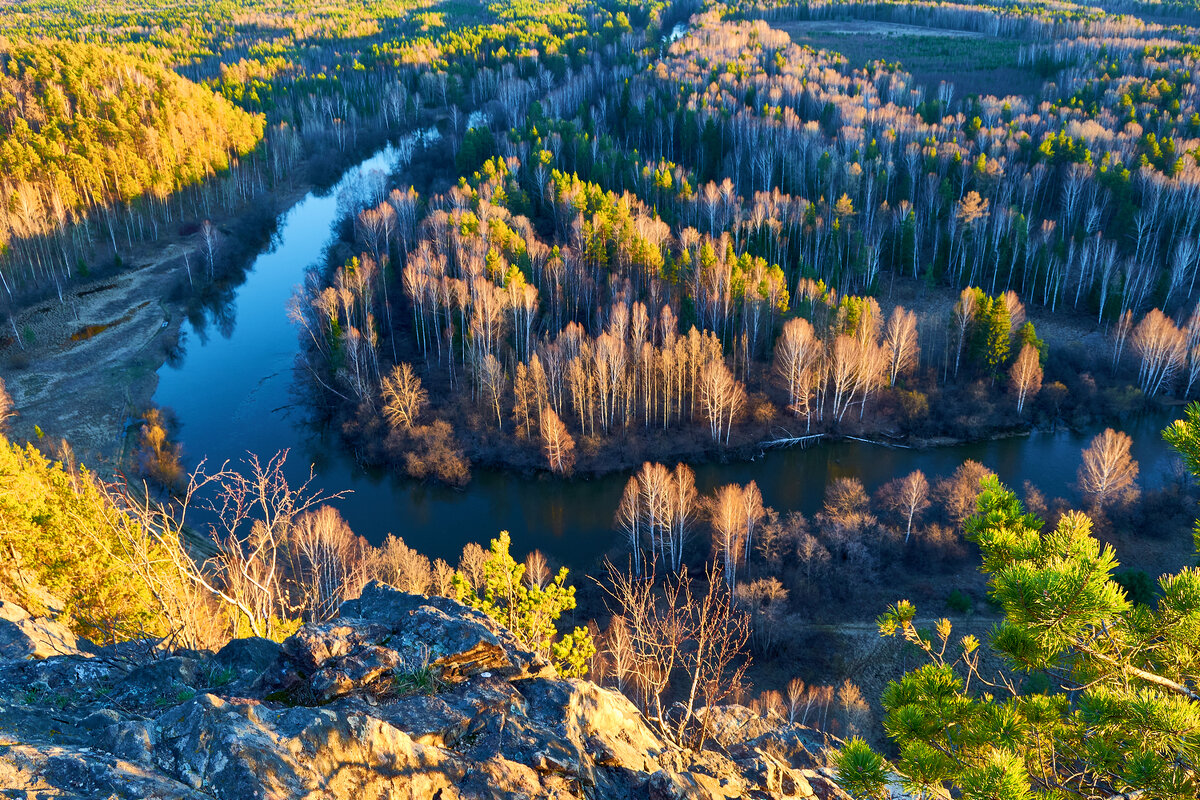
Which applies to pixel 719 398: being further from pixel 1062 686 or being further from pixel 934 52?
pixel 934 52

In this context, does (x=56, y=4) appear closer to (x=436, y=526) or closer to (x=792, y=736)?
(x=436, y=526)

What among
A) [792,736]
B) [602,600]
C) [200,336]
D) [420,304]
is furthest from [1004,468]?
[200,336]

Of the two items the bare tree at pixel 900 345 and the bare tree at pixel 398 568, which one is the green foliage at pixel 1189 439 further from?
the bare tree at pixel 900 345

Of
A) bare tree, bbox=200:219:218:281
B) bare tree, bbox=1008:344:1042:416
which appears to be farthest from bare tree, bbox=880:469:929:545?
bare tree, bbox=200:219:218:281

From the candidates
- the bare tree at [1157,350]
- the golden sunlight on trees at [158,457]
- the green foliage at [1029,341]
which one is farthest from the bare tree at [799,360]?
the golden sunlight on trees at [158,457]

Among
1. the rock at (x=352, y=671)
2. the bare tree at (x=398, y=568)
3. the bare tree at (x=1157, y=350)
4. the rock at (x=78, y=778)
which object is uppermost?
the rock at (x=78, y=778)

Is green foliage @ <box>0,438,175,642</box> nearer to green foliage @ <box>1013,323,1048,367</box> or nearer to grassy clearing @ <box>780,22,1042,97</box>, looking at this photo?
green foliage @ <box>1013,323,1048,367</box>

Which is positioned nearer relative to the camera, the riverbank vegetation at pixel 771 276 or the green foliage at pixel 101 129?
the riverbank vegetation at pixel 771 276
